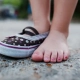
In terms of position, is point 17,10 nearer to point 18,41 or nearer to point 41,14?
point 41,14

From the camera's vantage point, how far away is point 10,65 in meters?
1.04

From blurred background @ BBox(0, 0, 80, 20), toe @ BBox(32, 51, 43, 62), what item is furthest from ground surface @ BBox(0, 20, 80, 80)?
blurred background @ BBox(0, 0, 80, 20)

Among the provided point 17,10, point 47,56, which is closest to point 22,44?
point 47,56

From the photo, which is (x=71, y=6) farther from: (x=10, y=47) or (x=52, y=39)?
(x=10, y=47)

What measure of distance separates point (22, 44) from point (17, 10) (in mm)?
13810

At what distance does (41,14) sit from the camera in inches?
48.8

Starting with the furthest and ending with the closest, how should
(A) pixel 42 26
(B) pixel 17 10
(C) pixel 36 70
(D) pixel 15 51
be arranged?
(B) pixel 17 10, (A) pixel 42 26, (D) pixel 15 51, (C) pixel 36 70

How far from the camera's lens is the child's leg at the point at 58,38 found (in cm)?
106

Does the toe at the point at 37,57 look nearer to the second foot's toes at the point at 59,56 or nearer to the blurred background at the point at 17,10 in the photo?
the second foot's toes at the point at 59,56

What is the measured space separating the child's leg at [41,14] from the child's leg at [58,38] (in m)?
0.07

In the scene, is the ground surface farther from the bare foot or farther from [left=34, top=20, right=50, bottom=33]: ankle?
[left=34, top=20, right=50, bottom=33]: ankle

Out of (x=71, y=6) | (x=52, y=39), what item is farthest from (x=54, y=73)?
(x=71, y=6)

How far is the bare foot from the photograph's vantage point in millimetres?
1051

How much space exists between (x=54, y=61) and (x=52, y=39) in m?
0.13
